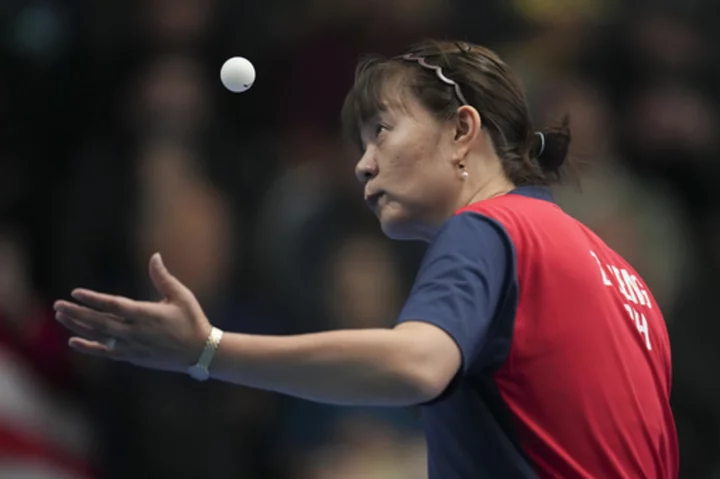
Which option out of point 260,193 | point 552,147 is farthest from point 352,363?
point 260,193

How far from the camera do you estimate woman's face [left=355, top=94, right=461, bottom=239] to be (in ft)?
8.87

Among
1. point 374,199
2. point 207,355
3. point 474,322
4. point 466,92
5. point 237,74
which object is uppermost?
point 237,74

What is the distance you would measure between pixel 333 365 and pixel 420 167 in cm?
68

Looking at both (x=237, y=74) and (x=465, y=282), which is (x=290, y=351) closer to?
(x=465, y=282)

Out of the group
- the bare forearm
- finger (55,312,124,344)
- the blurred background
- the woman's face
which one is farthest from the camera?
the blurred background

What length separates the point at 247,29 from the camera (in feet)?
19.8

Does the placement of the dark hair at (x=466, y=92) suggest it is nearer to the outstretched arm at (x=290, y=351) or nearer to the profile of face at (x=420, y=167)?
the profile of face at (x=420, y=167)

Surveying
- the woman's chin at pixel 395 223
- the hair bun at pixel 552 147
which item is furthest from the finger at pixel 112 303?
the hair bun at pixel 552 147

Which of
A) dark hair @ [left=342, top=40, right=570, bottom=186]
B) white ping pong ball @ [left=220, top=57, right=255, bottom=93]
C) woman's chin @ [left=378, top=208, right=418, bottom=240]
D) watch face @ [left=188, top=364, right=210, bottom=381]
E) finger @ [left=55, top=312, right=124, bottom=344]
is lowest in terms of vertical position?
watch face @ [left=188, top=364, right=210, bottom=381]

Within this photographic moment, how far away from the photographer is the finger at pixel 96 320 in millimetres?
2227

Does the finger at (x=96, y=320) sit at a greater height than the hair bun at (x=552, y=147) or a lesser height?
greater

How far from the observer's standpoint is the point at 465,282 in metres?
2.25

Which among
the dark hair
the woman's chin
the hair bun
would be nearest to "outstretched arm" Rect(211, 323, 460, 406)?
the woman's chin

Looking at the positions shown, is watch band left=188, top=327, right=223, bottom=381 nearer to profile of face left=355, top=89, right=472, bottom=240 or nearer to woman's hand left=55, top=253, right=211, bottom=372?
woman's hand left=55, top=253, right=211, bottom=372
